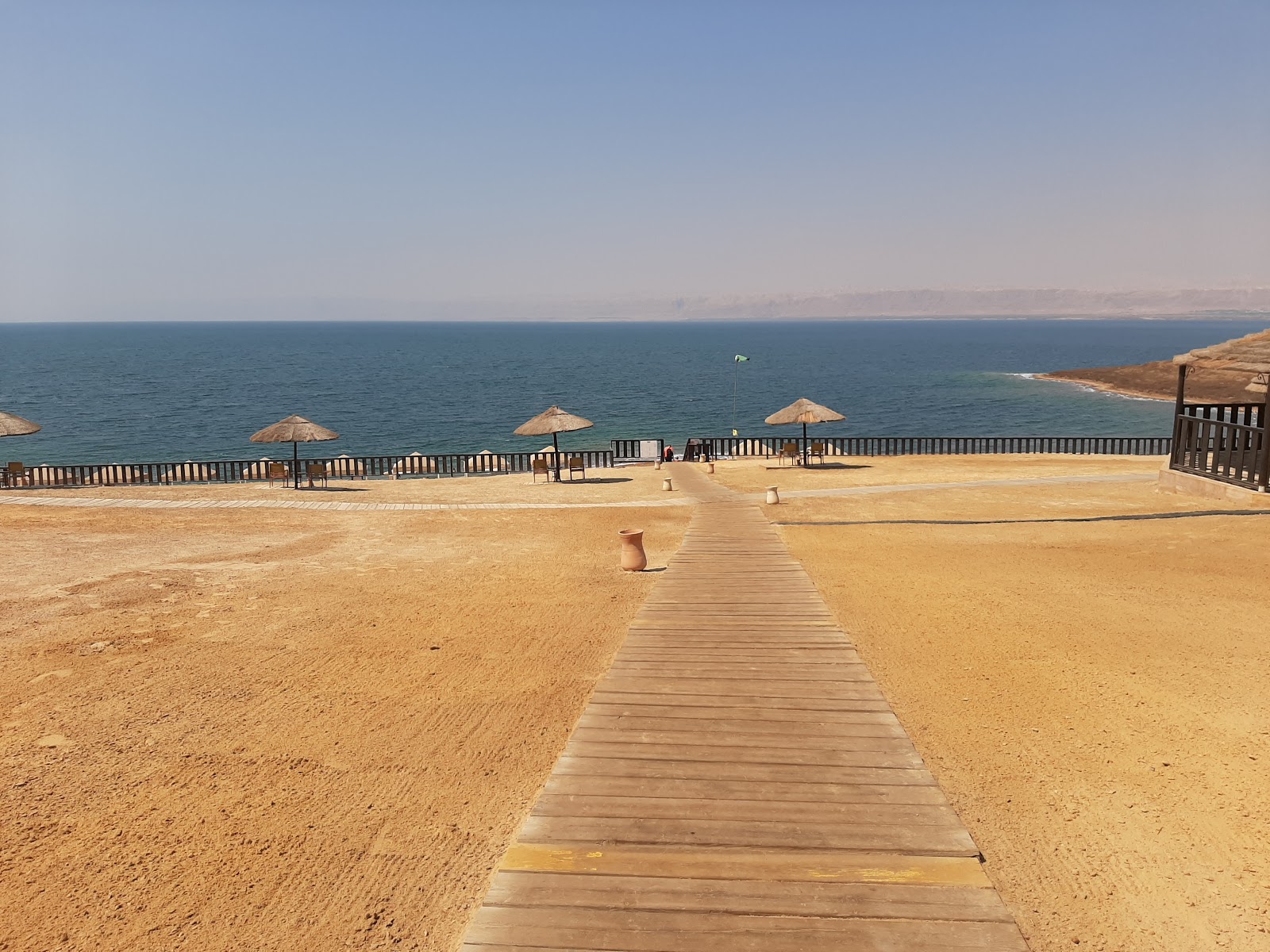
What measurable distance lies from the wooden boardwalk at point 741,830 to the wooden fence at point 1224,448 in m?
16.4

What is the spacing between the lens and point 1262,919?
531 cm

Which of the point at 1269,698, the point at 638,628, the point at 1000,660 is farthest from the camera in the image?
the point at 638,628

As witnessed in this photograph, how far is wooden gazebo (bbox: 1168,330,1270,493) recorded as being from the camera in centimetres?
1991

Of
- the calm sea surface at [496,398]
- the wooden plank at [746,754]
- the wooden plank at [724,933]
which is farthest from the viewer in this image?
the calm sea surface at [496,398]

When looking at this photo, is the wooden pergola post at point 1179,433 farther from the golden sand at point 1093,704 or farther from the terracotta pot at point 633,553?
the terracotta pot at point 633,553

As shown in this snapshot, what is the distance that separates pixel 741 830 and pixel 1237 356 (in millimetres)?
20387

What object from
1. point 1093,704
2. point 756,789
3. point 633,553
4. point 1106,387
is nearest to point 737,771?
point 756,789

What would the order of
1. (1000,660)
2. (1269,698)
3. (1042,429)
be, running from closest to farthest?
1. (1269,698)
2. (1000,660)
3. (1042,429)

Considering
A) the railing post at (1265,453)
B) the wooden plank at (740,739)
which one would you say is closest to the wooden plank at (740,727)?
the wooden plank at (740,739)

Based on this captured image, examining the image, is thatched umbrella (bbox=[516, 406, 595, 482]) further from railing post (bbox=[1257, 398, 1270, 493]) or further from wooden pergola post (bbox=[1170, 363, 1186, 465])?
railing post (bbox=[1257, 398, 1270, 493])

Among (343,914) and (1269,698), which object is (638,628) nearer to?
(343,914)

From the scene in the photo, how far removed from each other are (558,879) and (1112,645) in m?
7.69

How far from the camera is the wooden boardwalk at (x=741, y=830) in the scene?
16.3ft

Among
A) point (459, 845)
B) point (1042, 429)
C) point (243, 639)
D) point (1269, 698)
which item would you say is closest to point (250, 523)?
point (243, 639)
